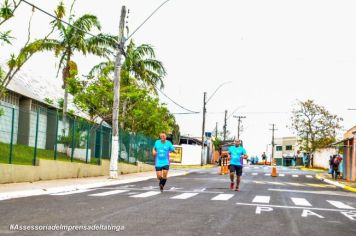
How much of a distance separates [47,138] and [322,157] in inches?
2374

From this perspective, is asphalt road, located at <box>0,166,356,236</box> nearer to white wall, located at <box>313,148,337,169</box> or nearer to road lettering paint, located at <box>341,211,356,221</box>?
road lettering paint, located at <box>341,211,356,221</box>

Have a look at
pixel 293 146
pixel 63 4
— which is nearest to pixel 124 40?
pixel 63 4

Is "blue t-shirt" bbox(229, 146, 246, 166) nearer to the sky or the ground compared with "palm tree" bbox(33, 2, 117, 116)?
nearer to the ground

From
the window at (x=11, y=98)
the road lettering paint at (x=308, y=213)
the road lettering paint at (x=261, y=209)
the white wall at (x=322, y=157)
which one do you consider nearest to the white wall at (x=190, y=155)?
the white wall at (x=322, y=157)

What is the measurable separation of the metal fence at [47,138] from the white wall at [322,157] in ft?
148

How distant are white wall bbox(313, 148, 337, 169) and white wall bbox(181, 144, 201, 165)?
16.5m

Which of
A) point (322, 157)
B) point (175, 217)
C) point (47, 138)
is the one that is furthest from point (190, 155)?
point (175, 217)

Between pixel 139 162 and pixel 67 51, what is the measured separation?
975 cm

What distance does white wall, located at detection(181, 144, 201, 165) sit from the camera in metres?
70.5

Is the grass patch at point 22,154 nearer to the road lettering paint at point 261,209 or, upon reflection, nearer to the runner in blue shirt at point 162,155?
the runner in blue shirt at point 162,155

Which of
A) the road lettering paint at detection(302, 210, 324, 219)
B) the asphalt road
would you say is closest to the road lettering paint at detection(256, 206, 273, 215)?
the asphalt road

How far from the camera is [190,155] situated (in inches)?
2835

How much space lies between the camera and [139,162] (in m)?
38.4

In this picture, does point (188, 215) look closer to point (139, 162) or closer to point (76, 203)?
point (76, 203)
